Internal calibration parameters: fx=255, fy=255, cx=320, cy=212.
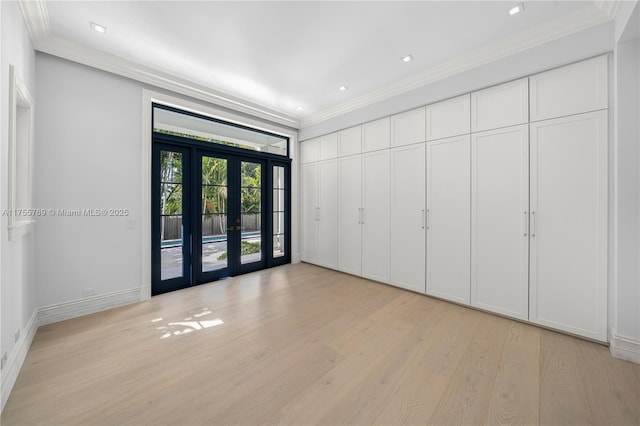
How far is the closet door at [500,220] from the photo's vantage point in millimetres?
2779

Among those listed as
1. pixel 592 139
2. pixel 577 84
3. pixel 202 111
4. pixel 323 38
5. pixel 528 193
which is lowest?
pixel 528 193

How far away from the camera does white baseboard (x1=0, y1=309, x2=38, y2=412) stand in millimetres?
1685

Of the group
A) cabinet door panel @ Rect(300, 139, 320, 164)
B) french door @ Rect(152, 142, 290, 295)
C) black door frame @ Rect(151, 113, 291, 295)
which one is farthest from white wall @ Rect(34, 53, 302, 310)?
cabinet door panel @ Rect(300, 139, 320, 164)

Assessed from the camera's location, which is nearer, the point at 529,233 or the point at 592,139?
the point at 592,139

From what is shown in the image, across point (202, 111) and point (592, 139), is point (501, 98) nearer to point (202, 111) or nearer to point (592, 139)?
point (592, 139)

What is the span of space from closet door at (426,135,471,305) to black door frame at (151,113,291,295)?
2.96m

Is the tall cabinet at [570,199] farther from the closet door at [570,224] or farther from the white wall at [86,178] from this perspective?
the white wall at [86,178]

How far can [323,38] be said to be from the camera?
274cm

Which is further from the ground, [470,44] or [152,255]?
[470,44]

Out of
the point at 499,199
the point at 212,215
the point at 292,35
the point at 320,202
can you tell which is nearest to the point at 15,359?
the point at 212,215

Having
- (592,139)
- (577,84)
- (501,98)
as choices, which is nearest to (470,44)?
(501,98)

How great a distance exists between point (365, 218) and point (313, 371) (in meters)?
2.75

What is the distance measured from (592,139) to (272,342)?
3560mm

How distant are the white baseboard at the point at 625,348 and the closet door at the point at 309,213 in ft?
13.2
